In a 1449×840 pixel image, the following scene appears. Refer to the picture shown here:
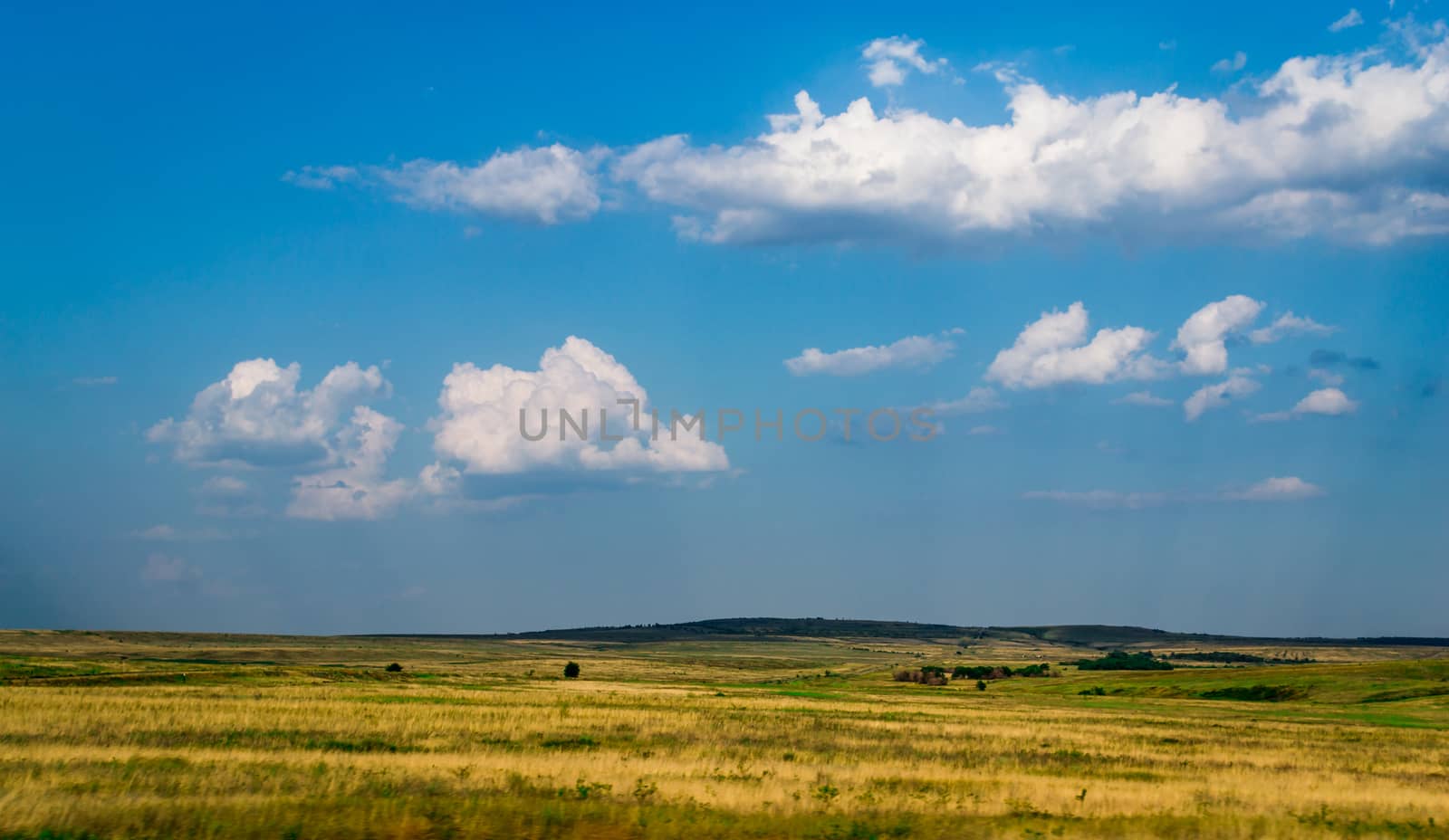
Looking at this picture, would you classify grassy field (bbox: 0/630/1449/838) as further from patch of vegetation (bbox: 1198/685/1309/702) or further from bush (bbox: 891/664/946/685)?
bush (bbox: 891/664/946/685)

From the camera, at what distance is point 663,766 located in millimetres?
31094

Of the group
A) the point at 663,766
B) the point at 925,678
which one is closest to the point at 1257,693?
the point at 925,678

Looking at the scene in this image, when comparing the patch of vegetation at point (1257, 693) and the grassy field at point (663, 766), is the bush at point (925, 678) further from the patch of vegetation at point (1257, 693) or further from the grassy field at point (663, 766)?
the grassy field at point (663, 766)

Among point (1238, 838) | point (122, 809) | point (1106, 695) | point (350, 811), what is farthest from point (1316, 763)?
point (1106, 695)

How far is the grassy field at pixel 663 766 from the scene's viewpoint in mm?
20141

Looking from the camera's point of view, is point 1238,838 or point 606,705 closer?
point 1238,838

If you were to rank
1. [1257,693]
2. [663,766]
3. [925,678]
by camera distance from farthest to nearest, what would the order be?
[925,678]
[1257,693]
[663,766]

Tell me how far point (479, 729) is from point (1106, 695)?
229ft

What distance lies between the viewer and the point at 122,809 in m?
18.9

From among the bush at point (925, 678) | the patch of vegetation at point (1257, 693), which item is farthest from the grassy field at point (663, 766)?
the bush at point (925, 678)

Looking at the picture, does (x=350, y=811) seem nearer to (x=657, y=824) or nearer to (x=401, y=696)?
(x=657, y=824)

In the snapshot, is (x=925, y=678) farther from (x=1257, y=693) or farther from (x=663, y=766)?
(x=663, y=766)

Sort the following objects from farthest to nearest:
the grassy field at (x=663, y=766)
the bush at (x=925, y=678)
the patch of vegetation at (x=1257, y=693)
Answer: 1. the bush at (x=925, y=678)
2. the patch of vegetation at (x=1257, y=693)
3. the grassy field at (x=663, y=766)

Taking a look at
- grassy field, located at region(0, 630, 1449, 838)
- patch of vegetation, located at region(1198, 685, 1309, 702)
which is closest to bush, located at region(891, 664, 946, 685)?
patch of vegetation, located at region(1198, 685, 1309, 702)
